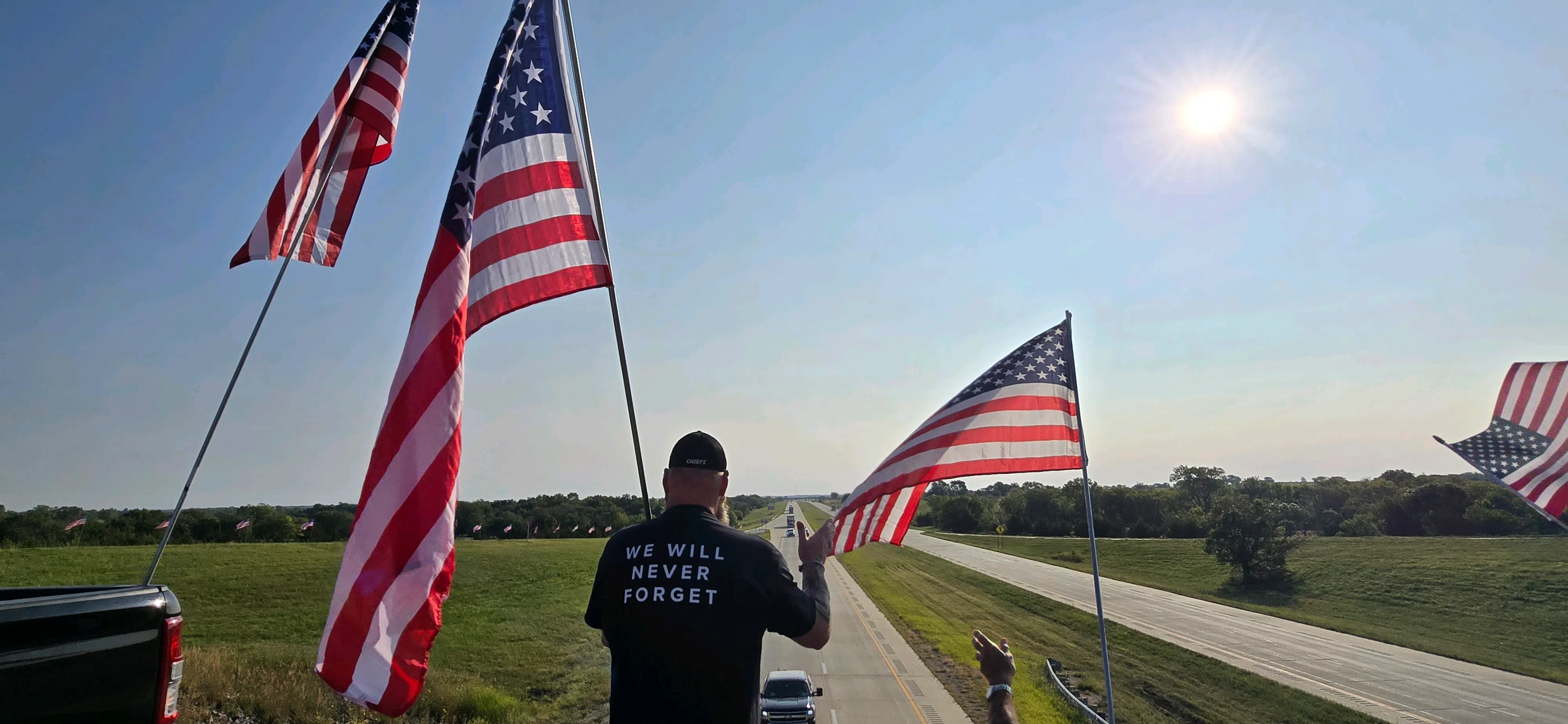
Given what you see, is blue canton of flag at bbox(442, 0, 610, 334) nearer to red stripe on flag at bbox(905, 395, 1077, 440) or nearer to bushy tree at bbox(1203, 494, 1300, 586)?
red stripe on flag at bbox(905, 395, 1077, 440)

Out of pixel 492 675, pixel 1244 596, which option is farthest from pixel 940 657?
pixel 1244 596

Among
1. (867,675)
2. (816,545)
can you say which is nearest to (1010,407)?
(816,545)

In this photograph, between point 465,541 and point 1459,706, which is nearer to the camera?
point 1459,706

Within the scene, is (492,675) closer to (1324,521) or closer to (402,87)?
(402,87)

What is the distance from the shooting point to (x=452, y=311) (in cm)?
453

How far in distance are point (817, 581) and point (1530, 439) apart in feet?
41.3

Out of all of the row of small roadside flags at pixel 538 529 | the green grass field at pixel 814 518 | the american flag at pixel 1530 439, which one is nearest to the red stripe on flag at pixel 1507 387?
the american flag at pixel 1530 439

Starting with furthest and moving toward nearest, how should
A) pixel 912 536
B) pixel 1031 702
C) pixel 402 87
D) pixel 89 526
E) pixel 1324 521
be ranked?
1. pixel 912 536
2. pixel 1324 521
3. pixel 89 526
4. pixel 1031 702
5. pixel 402 87

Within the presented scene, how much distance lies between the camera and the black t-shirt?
125 inches

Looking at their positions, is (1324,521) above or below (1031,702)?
above

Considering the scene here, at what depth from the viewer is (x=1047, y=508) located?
11581 centimetres

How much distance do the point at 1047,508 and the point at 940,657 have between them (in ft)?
301

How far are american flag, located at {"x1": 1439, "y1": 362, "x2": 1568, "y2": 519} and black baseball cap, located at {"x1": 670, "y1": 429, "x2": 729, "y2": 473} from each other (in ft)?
35.6

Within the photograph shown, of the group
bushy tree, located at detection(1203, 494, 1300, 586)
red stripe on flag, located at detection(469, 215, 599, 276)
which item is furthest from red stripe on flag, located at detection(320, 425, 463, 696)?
A: bushy tree, located at detection(1203, 494, 1300, 586)
